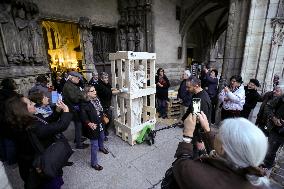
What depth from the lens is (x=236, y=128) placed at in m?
0.98

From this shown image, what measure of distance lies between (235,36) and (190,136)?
4266mm

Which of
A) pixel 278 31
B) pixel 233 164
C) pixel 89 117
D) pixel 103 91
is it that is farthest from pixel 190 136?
pixel 278 31

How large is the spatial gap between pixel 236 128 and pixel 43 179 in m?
2.07

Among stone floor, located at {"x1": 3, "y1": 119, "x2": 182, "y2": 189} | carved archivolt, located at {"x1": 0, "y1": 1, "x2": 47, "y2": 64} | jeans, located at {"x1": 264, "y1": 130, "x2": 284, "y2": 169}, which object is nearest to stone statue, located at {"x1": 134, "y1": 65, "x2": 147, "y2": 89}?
stone floor, located at {"x1": 3, "y1": 119, "x2": 182, "y2": 189}

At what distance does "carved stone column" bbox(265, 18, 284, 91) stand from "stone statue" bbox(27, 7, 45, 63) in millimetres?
7106

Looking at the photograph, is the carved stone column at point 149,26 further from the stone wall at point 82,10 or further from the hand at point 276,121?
the hand at point 276,121

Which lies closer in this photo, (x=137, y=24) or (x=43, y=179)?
(x=43, y=179)

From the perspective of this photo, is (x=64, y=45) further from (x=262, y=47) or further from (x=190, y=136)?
(x=190, y=136)

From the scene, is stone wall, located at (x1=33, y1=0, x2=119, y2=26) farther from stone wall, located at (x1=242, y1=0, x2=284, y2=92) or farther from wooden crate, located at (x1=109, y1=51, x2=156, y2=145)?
stone wall, located at (x1=242, y1=0, x2=284, y2=92)

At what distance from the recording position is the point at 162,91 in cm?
556

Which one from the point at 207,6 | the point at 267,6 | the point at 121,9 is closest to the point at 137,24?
the point at 121,9

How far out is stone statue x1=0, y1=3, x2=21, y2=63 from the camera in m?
4.89

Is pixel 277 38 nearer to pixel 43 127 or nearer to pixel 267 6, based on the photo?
pixel 267 6

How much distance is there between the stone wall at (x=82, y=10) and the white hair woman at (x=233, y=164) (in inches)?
290
